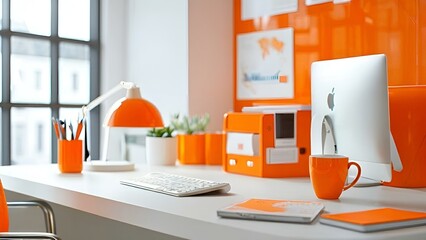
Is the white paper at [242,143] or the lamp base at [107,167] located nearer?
the white paper at [242,143]

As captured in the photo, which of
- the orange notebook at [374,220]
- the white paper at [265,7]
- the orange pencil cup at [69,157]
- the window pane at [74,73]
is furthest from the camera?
the window pane at [74,73]

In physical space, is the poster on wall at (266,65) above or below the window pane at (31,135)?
above

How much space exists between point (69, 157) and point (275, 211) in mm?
1290

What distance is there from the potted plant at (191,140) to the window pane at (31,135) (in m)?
1.01

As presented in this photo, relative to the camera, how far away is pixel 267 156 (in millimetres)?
2217

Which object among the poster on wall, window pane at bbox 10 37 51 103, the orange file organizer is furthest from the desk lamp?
window pane at bbox 10 37 51 103

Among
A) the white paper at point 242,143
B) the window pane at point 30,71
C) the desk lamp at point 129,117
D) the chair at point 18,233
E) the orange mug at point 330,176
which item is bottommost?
the chair at point 18,233

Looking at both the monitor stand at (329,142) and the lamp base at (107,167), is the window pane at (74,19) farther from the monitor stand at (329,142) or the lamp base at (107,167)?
the monitor stand at (329,142)

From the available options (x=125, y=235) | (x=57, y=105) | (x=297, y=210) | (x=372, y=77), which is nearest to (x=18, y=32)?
(x=57, y=105)

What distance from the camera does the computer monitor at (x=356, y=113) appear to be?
1.79 meters

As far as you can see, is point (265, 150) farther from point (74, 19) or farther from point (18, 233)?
point (74, 19)

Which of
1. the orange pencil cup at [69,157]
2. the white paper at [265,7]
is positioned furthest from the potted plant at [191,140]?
the white paper at [265,7]

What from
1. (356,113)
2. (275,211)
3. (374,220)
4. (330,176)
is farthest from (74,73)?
(374,220)

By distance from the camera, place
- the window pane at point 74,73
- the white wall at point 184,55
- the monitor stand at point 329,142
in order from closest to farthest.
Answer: the monitor stand at point 329,142 → the white wall at point 184,55 → the window pane at point 74,73
